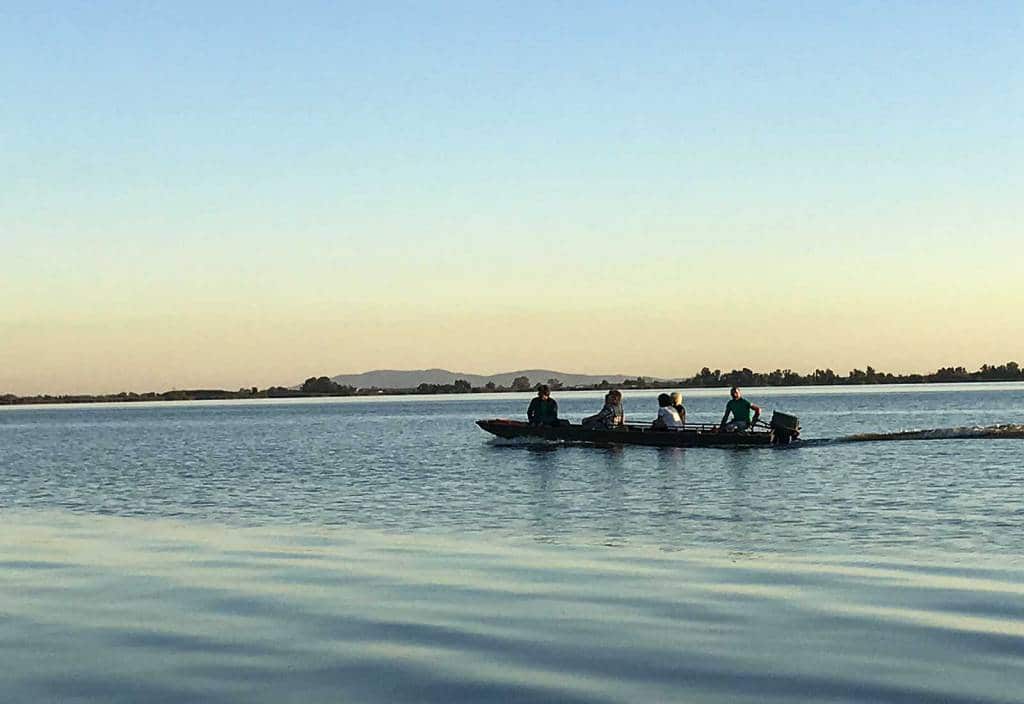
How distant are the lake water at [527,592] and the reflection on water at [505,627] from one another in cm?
4

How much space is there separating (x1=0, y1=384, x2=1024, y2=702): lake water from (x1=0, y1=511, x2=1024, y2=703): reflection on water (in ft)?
0.13

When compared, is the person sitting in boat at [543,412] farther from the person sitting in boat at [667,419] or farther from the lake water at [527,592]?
the lake water at [527,592]

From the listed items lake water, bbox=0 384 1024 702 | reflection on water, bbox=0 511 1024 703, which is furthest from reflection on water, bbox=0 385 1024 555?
reflection on water, bbox=0 511 1024 703

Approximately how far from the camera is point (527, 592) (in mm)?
14172

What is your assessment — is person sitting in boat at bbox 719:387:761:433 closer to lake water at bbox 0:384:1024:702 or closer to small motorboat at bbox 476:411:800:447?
small motorboat at bbox 476:411:800:447

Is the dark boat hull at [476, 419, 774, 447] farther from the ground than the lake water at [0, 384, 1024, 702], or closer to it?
farther from the ground

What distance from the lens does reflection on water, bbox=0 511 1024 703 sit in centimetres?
950

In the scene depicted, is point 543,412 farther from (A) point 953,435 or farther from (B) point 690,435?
(A) point 953,435

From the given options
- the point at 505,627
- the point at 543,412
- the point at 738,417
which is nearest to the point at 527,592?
the point at 505,627

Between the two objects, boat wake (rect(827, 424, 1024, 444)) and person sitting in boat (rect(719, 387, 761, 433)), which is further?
boat wake (rect(827, 424, 1024, 444))

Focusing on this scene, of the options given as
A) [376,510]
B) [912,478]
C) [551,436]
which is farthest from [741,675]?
[551,436]

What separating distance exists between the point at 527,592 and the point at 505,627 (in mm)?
2178

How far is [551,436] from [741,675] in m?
37.6

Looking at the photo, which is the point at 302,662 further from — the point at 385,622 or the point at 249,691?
the point at 385,622
